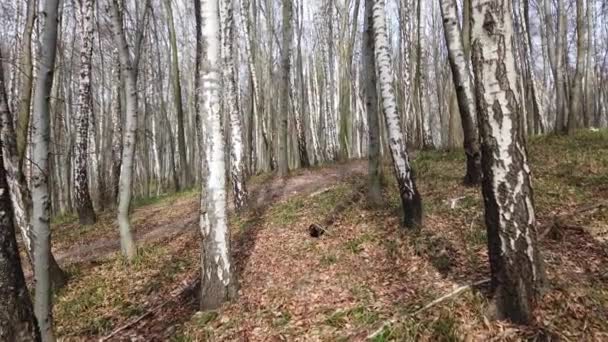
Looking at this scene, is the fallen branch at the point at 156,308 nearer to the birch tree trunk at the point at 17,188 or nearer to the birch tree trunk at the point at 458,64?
the birch tree trunk at the point at 17,188

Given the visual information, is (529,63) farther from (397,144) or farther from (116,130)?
(116,130)

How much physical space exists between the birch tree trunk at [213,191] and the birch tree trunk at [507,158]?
301 cm

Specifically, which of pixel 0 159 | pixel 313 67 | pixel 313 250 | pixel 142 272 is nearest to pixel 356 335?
pixel 313 250

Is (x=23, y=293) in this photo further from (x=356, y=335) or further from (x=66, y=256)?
(x=66, y=256)

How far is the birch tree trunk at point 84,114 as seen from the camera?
1167cm

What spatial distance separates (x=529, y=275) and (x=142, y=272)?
6.27 meters

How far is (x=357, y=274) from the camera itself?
5.89 metres

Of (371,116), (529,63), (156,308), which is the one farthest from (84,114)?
(529,63)

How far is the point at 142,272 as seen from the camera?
768 centimetres

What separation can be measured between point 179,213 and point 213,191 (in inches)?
328

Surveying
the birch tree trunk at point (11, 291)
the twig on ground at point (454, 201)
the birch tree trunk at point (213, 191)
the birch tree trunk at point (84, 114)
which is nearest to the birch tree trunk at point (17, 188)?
the birch tree trunk at point (213, 191)

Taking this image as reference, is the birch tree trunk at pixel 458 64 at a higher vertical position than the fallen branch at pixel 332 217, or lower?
higher

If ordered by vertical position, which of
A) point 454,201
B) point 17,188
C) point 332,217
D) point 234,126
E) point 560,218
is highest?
point 234,126

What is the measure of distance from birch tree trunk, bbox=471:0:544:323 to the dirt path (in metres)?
7.86
